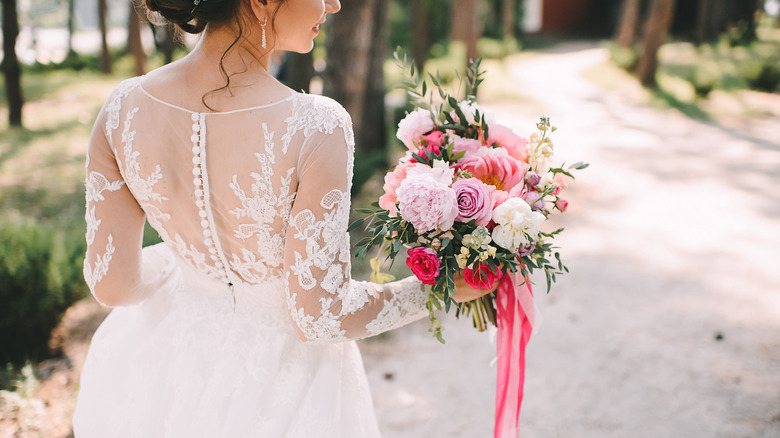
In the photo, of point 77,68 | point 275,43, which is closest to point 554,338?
point 275,43

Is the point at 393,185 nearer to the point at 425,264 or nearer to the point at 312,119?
the point at 425,264

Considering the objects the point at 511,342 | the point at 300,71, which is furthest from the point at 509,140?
the point at 300,71

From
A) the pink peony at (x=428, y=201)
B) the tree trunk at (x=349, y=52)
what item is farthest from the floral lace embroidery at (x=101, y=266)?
the tree trunk at (x=349, y=52)

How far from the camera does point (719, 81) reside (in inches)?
543

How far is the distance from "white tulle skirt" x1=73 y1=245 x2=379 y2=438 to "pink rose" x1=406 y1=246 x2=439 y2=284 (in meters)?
0.32

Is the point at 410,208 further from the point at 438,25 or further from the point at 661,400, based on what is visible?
the point at 438,25

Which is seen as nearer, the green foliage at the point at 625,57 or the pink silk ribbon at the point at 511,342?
the pink silk ribbon at the point at 511,342

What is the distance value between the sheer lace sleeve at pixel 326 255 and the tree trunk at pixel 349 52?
17.0ft

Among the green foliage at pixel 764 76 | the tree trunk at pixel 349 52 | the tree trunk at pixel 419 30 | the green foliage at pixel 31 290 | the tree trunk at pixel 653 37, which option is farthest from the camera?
the tree trunk at pixel 419 30

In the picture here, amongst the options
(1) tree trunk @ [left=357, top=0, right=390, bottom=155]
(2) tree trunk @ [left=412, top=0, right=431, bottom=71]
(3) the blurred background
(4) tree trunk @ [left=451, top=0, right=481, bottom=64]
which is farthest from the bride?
(2) tree trunk @ [left=412, top=0, right=431, bottom=71]

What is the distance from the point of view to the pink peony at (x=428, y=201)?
1429 millimetres

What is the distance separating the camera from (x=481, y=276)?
152 centimetres

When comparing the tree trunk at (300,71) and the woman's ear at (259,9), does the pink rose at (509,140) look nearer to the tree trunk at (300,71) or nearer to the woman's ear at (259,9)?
the woman's ear at (259,9)

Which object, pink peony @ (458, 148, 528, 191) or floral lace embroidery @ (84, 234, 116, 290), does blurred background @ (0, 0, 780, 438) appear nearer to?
pink peony @ (458, 148, 528, 191)
